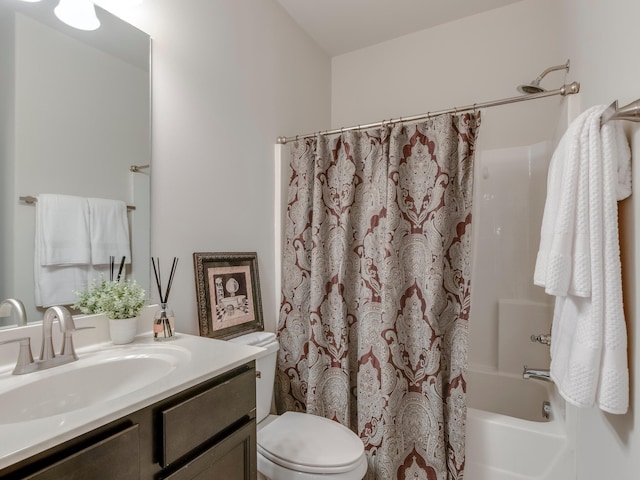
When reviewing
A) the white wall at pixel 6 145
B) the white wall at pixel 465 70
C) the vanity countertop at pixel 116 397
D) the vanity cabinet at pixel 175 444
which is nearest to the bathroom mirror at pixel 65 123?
the white wall at pixel 6 145

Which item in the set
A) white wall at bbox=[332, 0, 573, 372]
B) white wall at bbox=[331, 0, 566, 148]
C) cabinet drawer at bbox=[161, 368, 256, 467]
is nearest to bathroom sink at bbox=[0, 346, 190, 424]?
cabinet drawer at bbox=[161, 368, 256, 467]

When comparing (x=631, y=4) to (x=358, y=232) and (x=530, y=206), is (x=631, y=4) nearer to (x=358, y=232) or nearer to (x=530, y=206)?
(x=358, y=232)

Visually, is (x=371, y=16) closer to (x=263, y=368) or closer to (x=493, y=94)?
(x=493, y=94)

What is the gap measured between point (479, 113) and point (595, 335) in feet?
3.63

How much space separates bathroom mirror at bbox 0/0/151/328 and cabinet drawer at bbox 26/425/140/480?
552 mm

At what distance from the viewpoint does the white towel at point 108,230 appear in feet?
3.78

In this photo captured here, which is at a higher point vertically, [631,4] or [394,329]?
[631,4]

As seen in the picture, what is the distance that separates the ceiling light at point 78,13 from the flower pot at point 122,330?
100cm

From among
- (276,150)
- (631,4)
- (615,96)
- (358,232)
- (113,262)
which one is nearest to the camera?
(631,4)

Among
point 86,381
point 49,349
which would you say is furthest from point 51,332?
point 86,381

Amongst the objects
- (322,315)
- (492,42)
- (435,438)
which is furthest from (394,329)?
(492,42)

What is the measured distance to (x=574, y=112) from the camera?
1.36 metres

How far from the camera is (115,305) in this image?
1104 millimetres

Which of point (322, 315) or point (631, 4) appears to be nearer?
point (631, 4)
